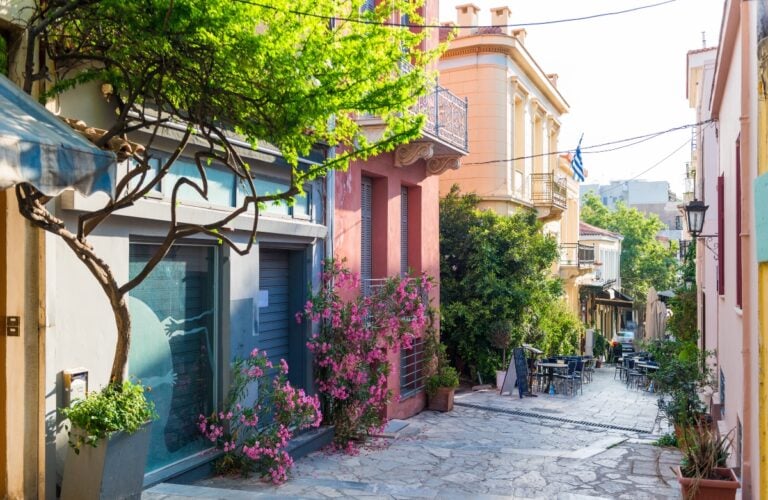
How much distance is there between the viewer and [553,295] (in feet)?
67.9

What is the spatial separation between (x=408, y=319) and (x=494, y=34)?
43.2ft

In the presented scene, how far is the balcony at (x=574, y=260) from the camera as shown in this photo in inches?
1180

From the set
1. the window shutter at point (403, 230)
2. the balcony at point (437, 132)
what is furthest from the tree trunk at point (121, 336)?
the window shutter at point (403, 230)

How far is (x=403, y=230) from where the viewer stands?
14578 mm

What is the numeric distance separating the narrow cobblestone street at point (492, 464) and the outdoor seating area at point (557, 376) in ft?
9.52

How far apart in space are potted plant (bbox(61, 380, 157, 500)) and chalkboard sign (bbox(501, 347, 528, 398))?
1254cm

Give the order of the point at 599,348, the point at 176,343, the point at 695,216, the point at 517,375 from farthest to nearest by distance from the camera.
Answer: the point at 599,348
the point at 517,375
the point at 695,216
the point at 176,343

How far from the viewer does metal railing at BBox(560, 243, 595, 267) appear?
30.3m

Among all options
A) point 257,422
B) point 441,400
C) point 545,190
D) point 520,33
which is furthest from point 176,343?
point 520,33

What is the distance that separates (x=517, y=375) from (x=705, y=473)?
1050 centimetres

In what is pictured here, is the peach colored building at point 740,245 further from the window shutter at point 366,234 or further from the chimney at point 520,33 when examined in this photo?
the chimney at point 520,33

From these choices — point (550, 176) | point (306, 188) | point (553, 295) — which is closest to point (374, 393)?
point (306, 188)

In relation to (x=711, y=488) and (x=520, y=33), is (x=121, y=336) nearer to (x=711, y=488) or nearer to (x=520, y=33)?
(x=711, y=488)

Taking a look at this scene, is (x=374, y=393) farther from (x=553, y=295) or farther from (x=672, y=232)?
(x=672, y=232)
